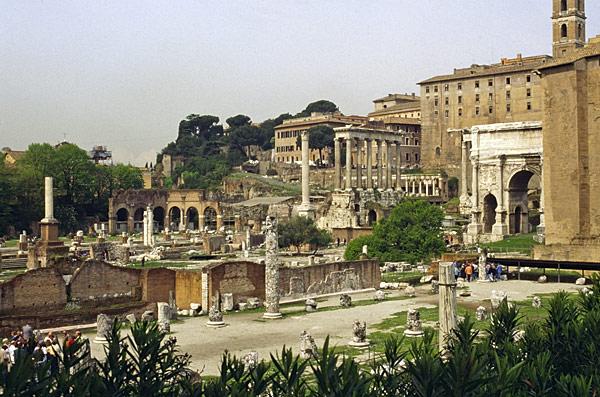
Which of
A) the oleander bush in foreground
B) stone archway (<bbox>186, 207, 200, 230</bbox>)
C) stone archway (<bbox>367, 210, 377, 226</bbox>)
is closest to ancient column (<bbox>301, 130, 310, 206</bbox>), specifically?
stone archway (<bbox>367, 210, 377, 226</bbox>)

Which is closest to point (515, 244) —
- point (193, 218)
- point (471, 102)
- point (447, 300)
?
point (447, 300)

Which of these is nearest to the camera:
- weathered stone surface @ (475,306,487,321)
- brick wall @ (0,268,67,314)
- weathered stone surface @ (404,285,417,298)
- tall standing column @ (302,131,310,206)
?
weathered stone surface @ (475,306,487,321)

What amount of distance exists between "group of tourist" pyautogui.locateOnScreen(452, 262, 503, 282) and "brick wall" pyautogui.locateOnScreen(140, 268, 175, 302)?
33.5 feet

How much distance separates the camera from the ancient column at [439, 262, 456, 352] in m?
12.4

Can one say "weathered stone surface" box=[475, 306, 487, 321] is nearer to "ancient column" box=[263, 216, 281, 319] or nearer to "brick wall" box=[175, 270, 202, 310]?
"ancient column" box=[263, 216, 281, 319]

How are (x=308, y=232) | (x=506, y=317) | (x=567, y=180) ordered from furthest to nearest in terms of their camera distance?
(x=308, y=232) → (x=567, y=180) → (x=506, y=317)

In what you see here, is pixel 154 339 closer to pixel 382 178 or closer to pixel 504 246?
pixel 504 246

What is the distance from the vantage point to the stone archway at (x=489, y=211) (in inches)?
1745

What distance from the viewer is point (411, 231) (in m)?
30.8

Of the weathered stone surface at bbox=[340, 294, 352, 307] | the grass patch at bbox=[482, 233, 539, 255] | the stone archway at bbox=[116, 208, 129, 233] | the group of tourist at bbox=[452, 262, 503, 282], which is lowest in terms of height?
the weathered stone surface at bbox=[340, 294, 352, 307]

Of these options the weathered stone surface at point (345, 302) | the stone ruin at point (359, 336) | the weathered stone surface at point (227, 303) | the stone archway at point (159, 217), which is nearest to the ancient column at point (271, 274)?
the weathered stone surface at point (227, 303)

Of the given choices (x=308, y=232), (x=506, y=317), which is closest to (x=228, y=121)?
(x=308, y=232)

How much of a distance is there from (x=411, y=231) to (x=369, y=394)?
2383 centimetres

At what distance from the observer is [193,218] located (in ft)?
225
